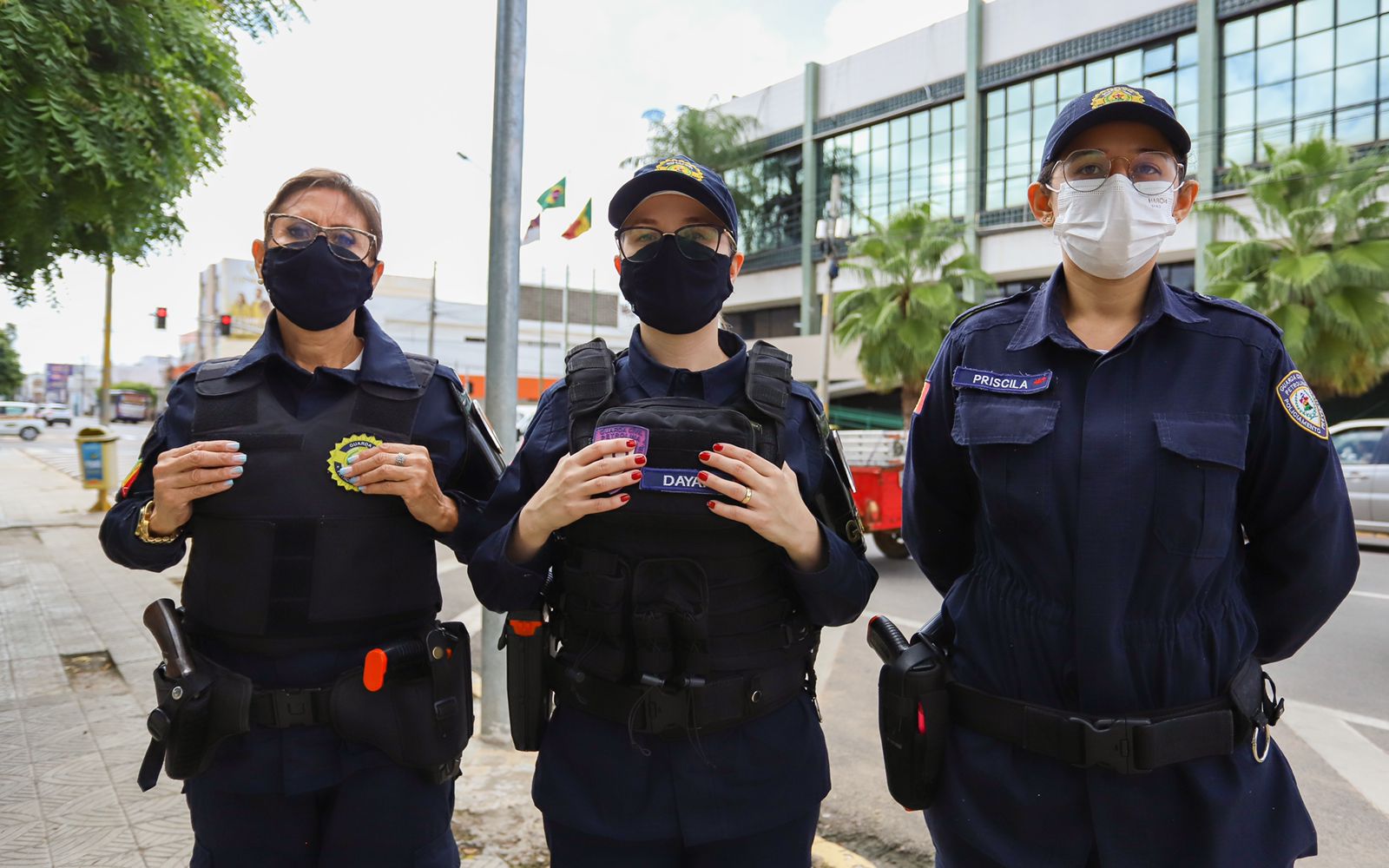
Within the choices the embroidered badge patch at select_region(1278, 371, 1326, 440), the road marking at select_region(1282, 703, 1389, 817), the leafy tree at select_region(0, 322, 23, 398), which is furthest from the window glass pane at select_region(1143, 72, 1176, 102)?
the leafy tree at select_region(0, 322, 23, 398)

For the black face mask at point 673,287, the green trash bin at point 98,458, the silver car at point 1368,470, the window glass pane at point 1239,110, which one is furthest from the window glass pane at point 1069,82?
the black face mask at point 673,287

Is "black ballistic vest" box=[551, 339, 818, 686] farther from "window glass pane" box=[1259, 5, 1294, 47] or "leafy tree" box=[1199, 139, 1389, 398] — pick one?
"window glass pane" box=[1259, 5, 1294, 47]

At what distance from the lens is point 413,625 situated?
199 centimetres

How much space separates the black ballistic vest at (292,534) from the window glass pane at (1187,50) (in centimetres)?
2580

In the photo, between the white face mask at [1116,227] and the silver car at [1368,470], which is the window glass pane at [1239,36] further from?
the white face mask at [1116,227]

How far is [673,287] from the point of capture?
1.81 metres

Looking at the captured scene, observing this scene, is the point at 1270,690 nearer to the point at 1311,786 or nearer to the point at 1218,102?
the point at 1311,786

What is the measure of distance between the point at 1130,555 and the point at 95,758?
432cm

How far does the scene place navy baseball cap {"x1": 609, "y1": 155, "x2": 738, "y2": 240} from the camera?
5.78ft

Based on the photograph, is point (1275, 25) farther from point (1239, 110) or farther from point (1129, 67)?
point (1129, 67)

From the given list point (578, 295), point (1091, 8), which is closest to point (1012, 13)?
point (1091, 8)

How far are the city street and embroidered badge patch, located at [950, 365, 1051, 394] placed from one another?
2023 mm

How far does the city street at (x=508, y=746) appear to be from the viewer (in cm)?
313

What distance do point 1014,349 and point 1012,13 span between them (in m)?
27.8
